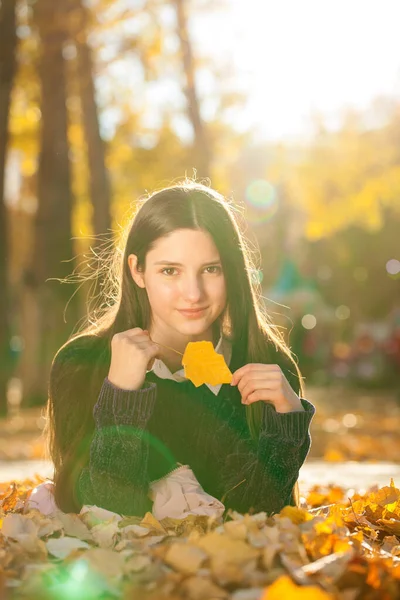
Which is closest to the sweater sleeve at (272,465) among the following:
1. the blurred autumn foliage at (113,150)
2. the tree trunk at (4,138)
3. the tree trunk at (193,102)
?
the blurred autumn foliage at (113,150)

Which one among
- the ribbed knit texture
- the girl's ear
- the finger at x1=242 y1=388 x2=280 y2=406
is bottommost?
the ribbed knit texture

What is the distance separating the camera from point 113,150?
1731cm

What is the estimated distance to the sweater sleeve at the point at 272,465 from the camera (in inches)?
127

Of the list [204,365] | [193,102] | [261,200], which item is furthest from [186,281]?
[261,200]

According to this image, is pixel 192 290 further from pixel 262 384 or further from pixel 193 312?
pixel 262 384

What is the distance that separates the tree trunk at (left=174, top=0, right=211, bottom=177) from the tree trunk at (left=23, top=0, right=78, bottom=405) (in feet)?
7.79

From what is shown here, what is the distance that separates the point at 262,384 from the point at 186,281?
1.67 ft

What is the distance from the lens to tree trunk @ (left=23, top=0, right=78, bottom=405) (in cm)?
1339

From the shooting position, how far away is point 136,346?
3227mm

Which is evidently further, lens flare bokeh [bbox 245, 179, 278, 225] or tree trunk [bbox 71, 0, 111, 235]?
lens flare bokeh [bbox 245, 179, 278, 225]

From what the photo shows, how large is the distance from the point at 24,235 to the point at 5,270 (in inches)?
989

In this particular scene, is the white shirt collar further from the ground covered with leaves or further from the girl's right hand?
the ground covered with leaves

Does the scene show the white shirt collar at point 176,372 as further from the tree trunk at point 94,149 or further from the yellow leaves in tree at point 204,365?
the tree trunk at point 94,149

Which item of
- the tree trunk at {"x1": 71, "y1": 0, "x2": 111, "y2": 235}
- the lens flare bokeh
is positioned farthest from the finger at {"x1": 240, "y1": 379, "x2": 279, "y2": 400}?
the lens flare bokeh
